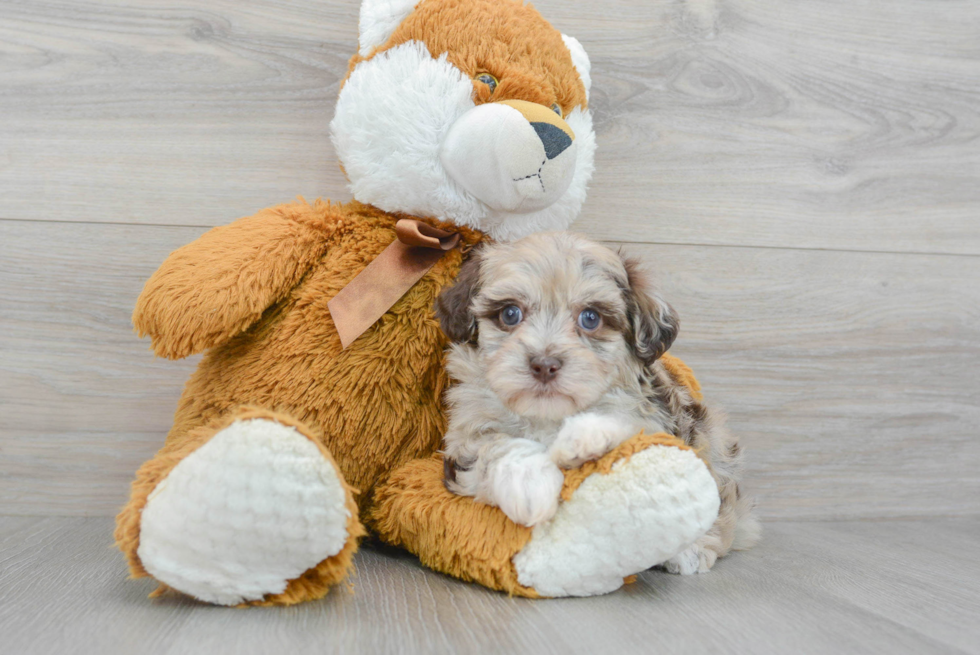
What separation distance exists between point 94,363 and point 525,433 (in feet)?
3.72

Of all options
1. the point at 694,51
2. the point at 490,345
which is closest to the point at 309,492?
the point at 490,345

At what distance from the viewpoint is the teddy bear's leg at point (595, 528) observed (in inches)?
44.2

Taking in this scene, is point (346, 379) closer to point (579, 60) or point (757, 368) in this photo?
point (579, 60)

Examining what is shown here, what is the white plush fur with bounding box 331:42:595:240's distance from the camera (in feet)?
4.37

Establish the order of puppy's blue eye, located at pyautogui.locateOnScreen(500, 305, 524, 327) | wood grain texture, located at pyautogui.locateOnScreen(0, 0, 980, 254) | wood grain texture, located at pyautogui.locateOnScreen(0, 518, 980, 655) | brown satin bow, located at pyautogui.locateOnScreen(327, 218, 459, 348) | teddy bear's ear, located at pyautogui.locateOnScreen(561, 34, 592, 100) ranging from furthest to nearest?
1. wood grain texture, located at pyautogui.locateOnScreen(0, 0, 980, 254)
2. teddy bear's ear, located at pyautogui.locateOnScreen(561, 34, 592, 100)
3. brown satin bow, located at pyautogui.locateOnScreen(327, 218, 459, 348)
4. puppy's blue eye, located at pyautogui.locateOnScreen(500, 305, 524, 327)
5. wood grain texture, located at pyautogui.locateOnScreen(0, 518, 980, 655)

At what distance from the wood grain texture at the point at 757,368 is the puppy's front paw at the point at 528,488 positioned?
857 millimetres

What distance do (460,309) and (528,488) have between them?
0.34 meters

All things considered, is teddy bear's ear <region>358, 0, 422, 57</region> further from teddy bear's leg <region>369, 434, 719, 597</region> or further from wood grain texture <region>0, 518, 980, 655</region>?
wood grain texture <region>0, 518, 980, 655</region>

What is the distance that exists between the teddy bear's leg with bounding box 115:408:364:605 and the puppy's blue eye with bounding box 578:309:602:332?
48cm

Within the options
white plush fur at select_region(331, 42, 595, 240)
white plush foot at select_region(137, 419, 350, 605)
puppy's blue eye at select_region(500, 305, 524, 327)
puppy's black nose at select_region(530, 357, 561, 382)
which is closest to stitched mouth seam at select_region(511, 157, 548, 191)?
white plush fur at select_region(331, 42, 595, 240)

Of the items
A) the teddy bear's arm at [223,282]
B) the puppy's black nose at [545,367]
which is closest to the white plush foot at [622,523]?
the puppy's black nose at [545,367]

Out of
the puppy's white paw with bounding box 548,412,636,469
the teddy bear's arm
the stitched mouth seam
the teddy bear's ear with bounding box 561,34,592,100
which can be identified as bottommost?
the puppy's white paw with bounding box 548,412,636,469

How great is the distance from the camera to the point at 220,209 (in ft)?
5.75

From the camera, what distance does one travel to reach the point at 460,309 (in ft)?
4.21
